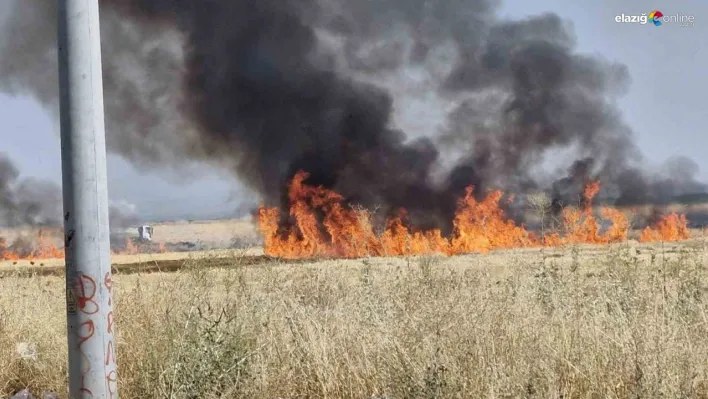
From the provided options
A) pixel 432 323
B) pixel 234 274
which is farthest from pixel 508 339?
pixel 234 274

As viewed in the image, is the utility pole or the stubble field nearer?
the utility pole

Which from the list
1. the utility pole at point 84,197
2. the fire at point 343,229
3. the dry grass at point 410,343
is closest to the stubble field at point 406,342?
the dry grass at point 410,343

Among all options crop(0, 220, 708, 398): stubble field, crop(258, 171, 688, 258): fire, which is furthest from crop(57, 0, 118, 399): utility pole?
crop(258, 171, 688, 258): fire

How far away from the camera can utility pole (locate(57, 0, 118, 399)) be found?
4.22 meters

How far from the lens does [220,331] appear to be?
5227 millimetres

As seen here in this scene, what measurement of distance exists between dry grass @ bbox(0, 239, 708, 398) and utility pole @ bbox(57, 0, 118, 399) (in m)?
0.71

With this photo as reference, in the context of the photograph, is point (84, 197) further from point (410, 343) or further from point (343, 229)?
point (343, 229)

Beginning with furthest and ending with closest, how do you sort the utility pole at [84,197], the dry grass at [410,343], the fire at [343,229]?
the fire at [343,229] < the dry grass at [410,343] < the utility pole at [84,197]

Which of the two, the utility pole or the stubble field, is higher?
the utility pole

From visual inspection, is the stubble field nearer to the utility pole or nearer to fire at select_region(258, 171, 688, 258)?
the utility pole

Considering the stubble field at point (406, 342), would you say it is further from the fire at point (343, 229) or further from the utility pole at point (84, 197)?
the fire at point (343, 229)

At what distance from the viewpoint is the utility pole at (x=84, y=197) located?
422cm

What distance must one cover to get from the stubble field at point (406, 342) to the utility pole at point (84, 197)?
667 millimetres

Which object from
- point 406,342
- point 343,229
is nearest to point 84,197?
point 406,342
